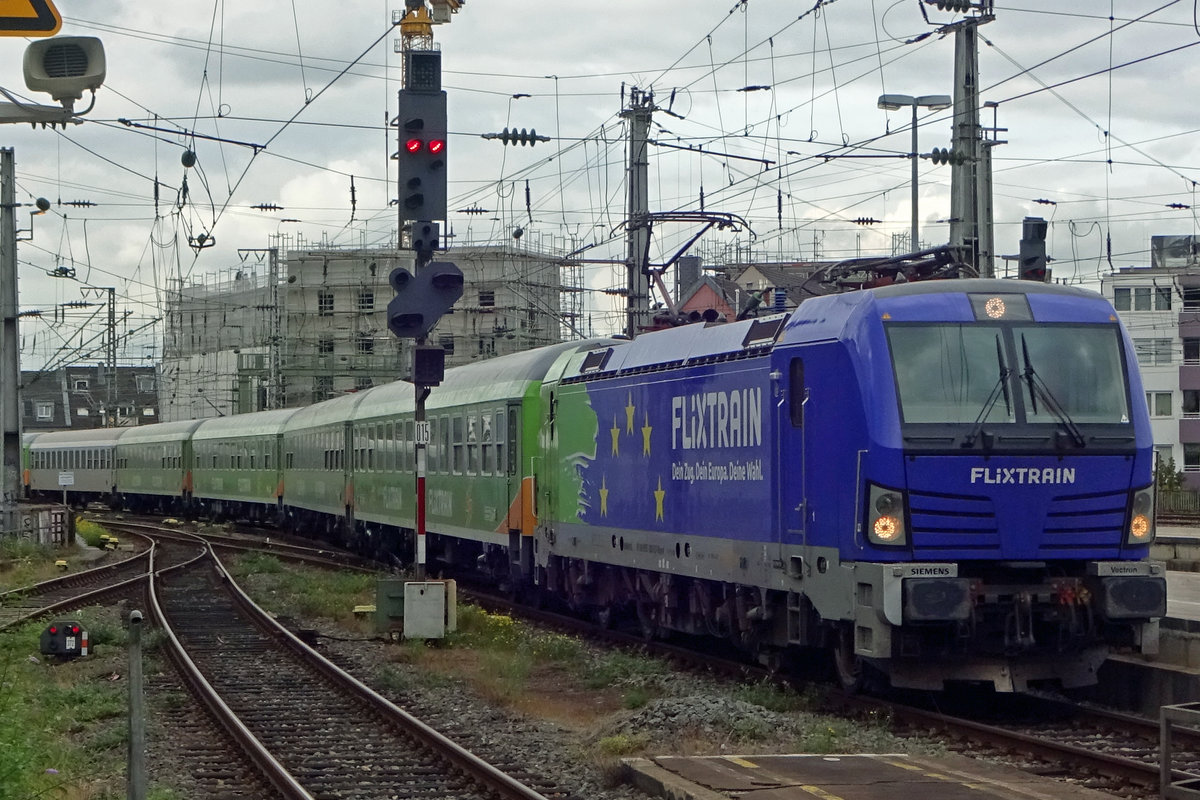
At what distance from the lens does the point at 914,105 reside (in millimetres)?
28062

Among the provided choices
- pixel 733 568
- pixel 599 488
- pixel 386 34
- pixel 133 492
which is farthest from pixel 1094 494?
pixel 133 492

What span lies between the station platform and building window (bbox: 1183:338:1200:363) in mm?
62168

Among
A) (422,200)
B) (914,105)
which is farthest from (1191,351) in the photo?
(422,200)

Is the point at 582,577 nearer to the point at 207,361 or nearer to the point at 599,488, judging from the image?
the point at 599,488

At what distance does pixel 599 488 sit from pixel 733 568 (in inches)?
170

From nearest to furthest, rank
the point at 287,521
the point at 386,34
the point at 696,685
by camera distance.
Result: 1. the point at 696,685
2. the point at 386,34
3. the point at 287,521

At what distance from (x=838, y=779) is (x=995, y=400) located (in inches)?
150

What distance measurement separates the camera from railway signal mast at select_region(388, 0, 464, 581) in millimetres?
16812

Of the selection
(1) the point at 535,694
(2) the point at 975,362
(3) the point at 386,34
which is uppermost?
(3) the point at 386,34

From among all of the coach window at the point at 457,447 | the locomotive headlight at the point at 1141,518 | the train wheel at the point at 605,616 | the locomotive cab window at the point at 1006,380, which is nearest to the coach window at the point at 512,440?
the coach window at the point at 457,447

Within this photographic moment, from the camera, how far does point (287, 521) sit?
4666cm

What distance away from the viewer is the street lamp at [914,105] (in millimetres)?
27359

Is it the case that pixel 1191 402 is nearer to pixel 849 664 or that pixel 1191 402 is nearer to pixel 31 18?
pixel 849 664

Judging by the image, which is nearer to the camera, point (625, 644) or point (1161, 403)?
point (625, 644)
